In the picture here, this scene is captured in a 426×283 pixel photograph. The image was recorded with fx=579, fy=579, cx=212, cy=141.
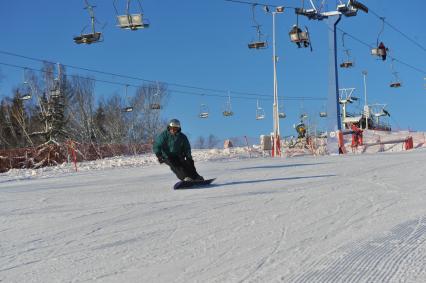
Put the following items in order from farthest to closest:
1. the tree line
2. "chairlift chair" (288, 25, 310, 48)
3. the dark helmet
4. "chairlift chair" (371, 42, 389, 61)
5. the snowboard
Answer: the tree line, "chairlift chair" (371, 42, 389, 61), "chairlift chair" (288, 25, 310, 48), the dark helmet, the snowboard

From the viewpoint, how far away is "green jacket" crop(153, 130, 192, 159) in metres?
11.8

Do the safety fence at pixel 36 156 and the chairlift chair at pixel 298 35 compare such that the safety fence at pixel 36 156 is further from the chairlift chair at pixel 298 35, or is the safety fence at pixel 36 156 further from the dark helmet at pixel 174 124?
the dark helmet at pixel 174 124

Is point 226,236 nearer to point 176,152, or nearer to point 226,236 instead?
point 226,236

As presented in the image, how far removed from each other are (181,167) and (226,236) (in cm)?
585

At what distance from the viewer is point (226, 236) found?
239 inches

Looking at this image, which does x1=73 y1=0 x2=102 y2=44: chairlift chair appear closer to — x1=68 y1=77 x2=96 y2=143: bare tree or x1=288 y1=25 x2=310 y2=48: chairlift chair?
x1=288 y1=25 x2=310 y2=48: chairlift chair

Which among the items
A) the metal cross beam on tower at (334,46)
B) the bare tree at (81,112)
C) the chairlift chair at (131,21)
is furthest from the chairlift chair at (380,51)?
A: the bare tree at (81,112)

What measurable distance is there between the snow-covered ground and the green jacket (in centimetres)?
145

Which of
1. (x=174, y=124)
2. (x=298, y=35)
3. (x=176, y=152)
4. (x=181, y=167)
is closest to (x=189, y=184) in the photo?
(x=181, y=167)

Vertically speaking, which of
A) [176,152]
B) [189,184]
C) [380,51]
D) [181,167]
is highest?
[380,51]

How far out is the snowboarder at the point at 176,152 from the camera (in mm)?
11773

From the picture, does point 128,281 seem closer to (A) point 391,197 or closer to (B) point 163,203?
(B) point 163,203

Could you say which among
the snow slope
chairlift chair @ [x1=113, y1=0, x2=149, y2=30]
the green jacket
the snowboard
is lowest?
the snow slope

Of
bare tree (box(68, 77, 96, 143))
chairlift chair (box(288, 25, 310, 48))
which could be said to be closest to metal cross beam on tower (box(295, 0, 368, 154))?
chairlift chair (box(288, 25, 310, 48))
